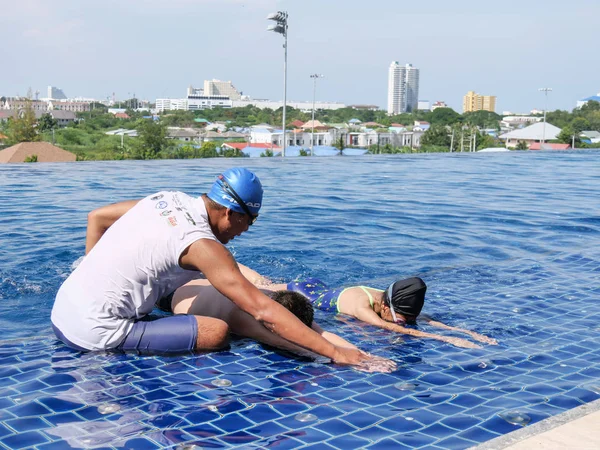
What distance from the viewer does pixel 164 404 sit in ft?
11.9

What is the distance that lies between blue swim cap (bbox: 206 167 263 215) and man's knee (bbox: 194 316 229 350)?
2.89ft

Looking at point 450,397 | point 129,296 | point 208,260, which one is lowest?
point 450,397

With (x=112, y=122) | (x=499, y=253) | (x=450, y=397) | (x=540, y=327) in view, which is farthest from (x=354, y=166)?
(x=112, y=122)

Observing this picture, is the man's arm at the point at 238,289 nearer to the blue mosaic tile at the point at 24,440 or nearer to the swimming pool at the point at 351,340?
the swimming pool at the point at 351,340

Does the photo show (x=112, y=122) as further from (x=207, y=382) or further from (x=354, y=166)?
(x=207, y=382)

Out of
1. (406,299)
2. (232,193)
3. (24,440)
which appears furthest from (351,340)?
(24,440)

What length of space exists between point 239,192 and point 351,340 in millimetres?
1824

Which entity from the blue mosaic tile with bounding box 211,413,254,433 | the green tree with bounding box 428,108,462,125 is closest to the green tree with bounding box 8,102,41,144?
the blue mosaic tile with bounding box 211,413,254,433

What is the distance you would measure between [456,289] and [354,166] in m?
13.1

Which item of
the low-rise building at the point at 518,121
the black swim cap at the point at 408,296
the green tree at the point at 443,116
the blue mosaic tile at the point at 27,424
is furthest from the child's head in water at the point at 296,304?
the low-rise building at the point at 518,121

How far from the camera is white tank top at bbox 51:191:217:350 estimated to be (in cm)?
366

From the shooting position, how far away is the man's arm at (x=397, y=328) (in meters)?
4.97

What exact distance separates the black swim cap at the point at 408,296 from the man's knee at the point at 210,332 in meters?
1.54

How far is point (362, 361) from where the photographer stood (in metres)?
4.27
